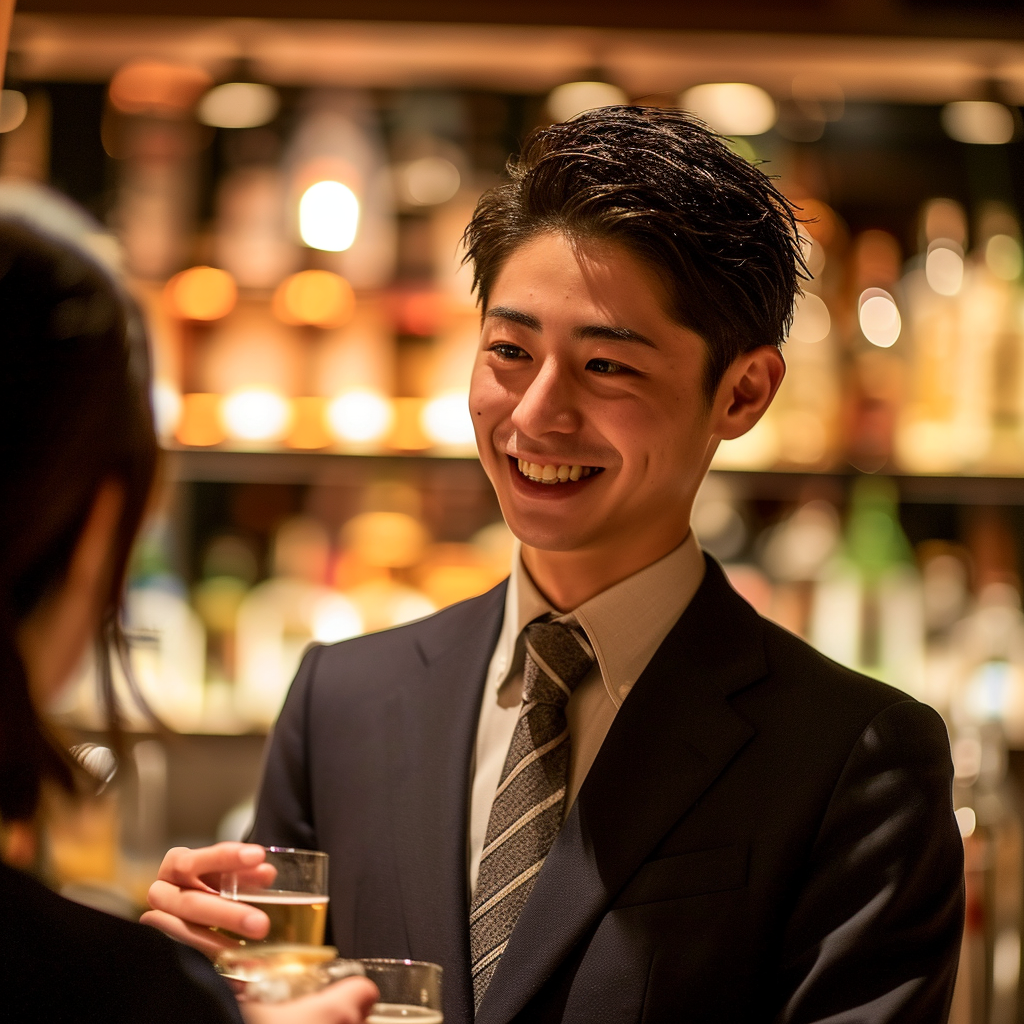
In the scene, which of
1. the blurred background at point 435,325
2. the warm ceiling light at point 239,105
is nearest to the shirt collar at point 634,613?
the blurred background at point 435,325

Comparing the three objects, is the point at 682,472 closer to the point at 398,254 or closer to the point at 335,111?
the point at 398,254

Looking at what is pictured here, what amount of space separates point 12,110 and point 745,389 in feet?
6.38

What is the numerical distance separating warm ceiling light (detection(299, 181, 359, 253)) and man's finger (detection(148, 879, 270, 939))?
1.67m

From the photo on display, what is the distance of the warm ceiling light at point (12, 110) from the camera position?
8.41ft

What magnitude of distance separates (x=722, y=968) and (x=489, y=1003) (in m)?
0.21

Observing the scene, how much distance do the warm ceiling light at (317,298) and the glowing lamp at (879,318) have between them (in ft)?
3.34

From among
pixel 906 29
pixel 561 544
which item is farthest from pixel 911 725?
pixel 906 29

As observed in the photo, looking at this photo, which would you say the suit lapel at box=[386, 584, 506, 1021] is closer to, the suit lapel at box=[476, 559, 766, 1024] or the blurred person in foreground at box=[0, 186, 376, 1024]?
the suit lapel at box=[476, 559, 766, 1024]

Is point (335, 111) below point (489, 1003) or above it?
above

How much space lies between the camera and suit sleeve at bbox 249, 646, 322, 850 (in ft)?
4.42

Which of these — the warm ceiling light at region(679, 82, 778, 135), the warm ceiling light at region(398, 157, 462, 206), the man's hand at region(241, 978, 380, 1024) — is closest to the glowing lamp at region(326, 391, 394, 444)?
the warm ceiling light at region(398, 157, 462, 206)

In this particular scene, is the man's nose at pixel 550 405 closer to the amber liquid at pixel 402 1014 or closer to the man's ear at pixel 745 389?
the man's ear at pixel 745 389

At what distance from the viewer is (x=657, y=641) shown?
1.26 meters

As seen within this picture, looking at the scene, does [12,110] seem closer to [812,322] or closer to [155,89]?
[155,89]
